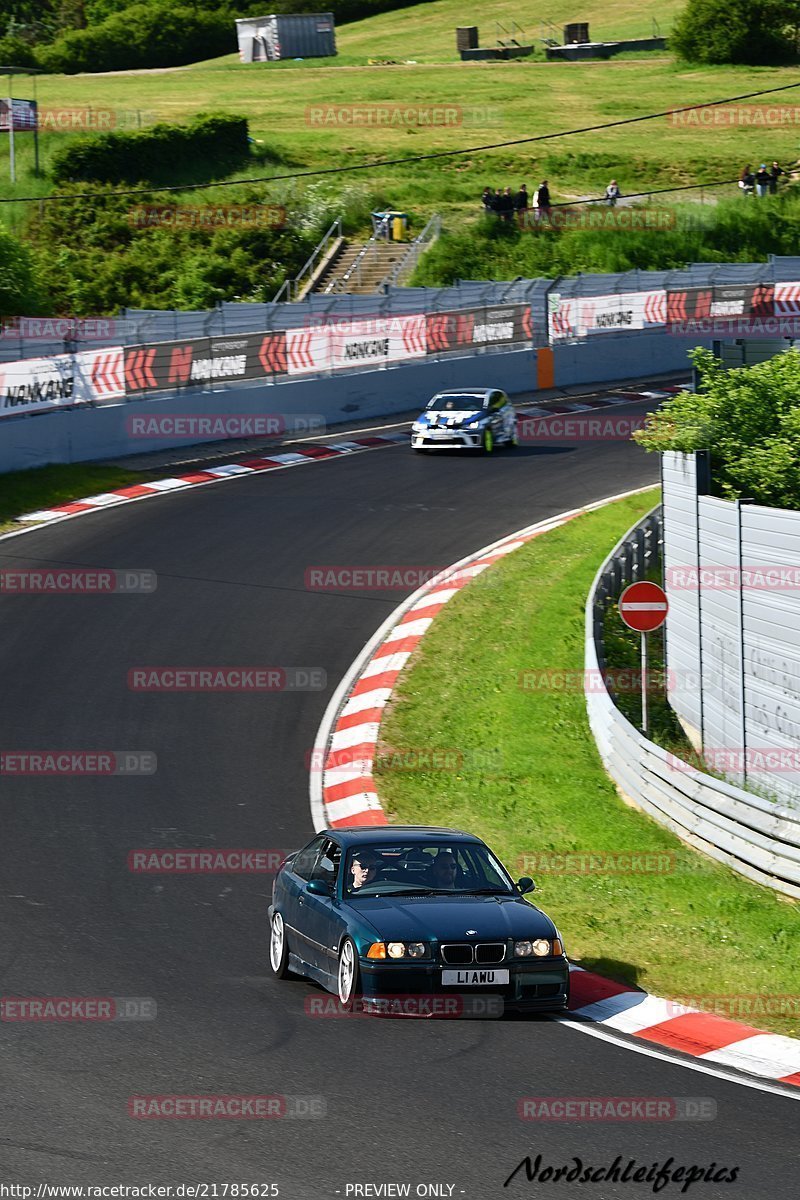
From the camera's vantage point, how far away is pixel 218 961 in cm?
1176

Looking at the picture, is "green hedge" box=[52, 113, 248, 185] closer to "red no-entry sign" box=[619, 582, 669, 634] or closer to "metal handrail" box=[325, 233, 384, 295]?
"metal handrail" box=[325, 233, 384, 295]

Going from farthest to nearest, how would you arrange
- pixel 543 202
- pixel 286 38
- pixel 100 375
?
1. pixel 286 38
2. pixel 543 202
3. pixel 100 375

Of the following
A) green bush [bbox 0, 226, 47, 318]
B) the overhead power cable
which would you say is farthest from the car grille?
the overhead power cable

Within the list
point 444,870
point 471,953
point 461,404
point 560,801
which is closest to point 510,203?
point 461,404

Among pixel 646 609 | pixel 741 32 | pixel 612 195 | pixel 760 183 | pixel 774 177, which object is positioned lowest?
pixel 646 609

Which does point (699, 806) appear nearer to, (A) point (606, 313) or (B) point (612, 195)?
(A) point (606, 313)

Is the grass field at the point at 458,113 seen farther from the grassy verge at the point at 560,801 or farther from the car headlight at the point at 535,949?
the car headlight at the point at 535,949

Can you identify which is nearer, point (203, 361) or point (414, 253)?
point (203, 361)

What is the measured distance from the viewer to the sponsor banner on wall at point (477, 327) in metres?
39.5

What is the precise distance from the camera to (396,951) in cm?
1041

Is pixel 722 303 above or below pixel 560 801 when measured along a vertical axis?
above

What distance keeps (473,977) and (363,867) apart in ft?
4.70

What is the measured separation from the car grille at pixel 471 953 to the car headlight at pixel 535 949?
0.33 feet

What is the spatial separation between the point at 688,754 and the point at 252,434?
18.2 metres
